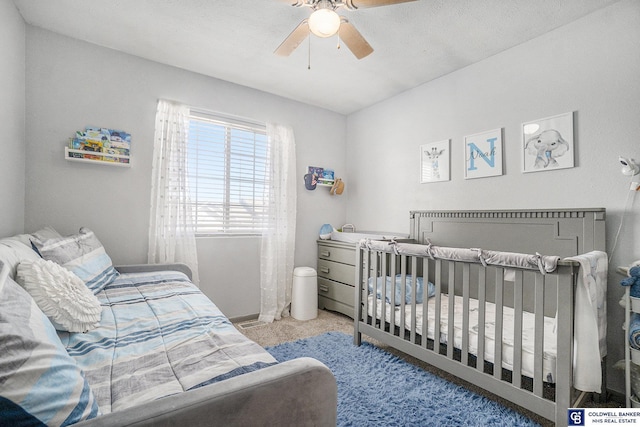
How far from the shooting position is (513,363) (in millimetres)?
1575

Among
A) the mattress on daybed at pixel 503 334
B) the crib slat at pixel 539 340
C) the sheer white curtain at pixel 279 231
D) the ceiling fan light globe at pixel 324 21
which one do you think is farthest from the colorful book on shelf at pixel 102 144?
the crib slat at pixel 539 340

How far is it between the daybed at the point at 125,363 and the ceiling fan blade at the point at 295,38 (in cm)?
165

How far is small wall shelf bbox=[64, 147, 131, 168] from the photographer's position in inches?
90.0

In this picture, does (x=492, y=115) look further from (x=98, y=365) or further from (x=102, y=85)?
(x=102, y=85)

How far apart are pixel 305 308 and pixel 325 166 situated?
1.70m

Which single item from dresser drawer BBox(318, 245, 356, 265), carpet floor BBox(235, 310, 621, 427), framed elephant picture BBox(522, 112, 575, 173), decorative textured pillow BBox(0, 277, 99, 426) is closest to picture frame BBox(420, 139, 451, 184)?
framed elephant picture BBox(522, 112, 575, 173)

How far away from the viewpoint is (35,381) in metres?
0.61

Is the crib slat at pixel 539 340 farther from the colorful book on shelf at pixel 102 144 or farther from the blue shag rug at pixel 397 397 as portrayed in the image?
the colorful book on shelf at pixel 102 144

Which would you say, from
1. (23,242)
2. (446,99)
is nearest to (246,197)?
(23,242)

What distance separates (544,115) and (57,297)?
10.1 feet

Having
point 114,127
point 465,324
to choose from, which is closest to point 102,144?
point 114,127

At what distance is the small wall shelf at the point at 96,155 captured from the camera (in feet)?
7.50

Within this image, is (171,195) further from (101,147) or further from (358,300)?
(358,300)

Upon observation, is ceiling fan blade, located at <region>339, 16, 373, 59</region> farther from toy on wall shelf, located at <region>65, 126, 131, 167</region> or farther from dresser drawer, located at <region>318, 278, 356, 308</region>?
dresser drawer, located at <region>318, 278, 356, 308</region>
